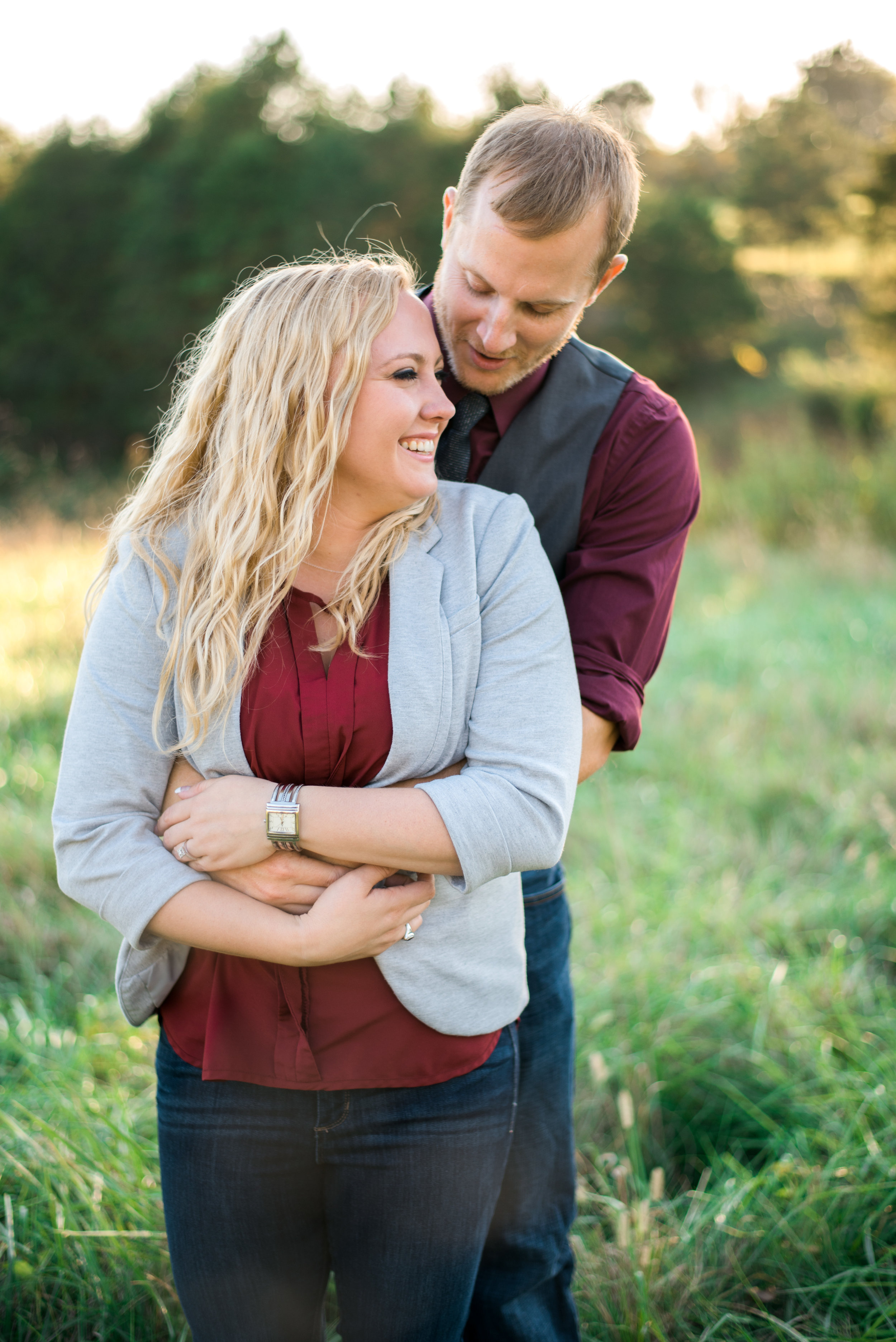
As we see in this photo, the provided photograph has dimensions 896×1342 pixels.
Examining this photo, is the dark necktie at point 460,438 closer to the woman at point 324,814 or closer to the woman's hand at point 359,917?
the woman at point 324,814

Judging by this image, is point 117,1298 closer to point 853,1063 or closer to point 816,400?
point 853,1063

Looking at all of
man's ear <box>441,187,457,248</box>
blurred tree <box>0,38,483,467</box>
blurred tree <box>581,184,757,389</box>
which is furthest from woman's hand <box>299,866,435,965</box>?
blurred tree <box>581,184,757,389</box>

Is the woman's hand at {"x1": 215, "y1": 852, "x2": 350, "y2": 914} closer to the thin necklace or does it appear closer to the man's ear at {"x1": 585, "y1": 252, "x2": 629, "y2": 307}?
the thin necklace

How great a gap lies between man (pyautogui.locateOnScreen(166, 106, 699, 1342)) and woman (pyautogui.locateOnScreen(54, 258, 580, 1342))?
0.23 meters

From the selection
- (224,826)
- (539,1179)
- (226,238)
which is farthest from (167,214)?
(539,1179)

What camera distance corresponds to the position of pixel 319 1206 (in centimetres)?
152

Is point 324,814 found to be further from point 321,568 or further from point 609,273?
point 609,273

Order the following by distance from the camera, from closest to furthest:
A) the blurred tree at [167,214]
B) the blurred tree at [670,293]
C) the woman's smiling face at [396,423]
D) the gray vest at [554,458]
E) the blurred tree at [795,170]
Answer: the woman's smiling face at [396,423]
the gray vest at [554,458]
the blurred tree at [167,214]
the blurred tree at [670,293]
the blurred tree at [795,170]

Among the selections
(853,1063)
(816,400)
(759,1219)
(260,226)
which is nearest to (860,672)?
(853,1063)

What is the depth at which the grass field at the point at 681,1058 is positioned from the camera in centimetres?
204

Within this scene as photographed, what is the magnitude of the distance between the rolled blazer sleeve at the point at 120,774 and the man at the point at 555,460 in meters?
0.71

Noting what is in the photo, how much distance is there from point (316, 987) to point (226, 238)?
69.1 ft

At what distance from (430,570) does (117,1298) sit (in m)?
1.69

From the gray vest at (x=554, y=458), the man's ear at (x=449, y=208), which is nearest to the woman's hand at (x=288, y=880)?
the gray vest at (x=554, y=458)
